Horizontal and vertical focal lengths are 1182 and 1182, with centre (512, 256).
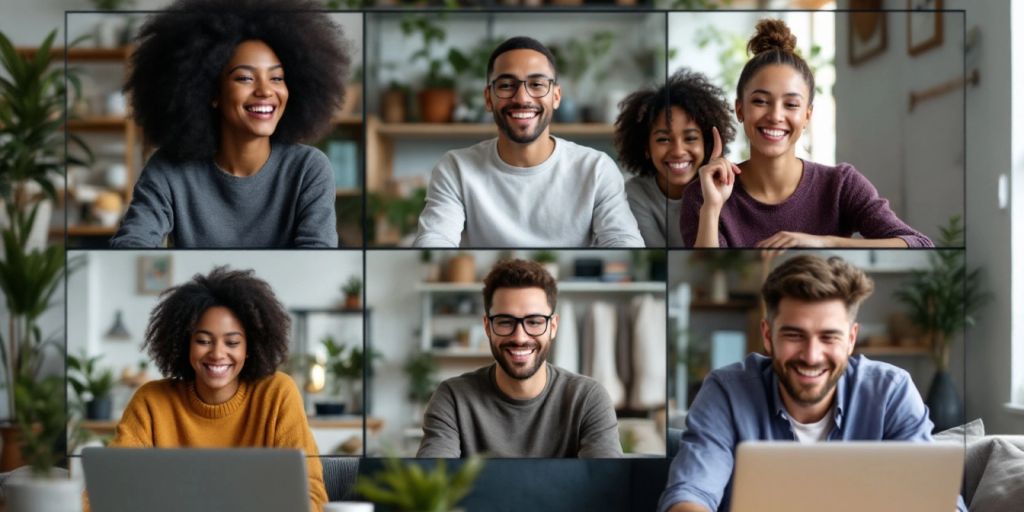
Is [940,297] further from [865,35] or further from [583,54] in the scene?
[583,54]

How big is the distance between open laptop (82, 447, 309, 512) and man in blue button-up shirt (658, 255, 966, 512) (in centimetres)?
87

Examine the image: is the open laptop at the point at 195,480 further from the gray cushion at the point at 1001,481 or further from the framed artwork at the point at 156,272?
the gray cushion at the point at 1001,481

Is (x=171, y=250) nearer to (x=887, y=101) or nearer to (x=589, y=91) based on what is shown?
(x=887, y=101)

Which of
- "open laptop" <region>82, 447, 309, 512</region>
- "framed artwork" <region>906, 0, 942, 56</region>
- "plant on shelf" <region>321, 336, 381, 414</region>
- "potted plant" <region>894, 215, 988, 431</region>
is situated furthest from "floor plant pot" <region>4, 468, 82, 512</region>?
"framed artwork" <region>906, 0, 942, 56</region>

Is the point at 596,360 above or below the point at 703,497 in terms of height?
above

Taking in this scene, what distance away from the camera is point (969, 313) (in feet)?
11.5

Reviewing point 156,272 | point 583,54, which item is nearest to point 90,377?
point 156,272

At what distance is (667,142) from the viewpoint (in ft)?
8.50

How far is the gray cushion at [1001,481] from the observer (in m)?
2.56

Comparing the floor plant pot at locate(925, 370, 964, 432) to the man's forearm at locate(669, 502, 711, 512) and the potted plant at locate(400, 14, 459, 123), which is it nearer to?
the man's forearm at locate(669, 502, 711, 512)

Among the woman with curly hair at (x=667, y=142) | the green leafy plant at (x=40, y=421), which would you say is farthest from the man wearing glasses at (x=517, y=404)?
the green leafy plant at (x=40, y=421)

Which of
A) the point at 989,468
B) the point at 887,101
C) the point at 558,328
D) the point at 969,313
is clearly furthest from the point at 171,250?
the point at 969,313

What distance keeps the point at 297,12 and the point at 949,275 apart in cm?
158

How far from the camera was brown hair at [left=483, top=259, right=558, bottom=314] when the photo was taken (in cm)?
260
